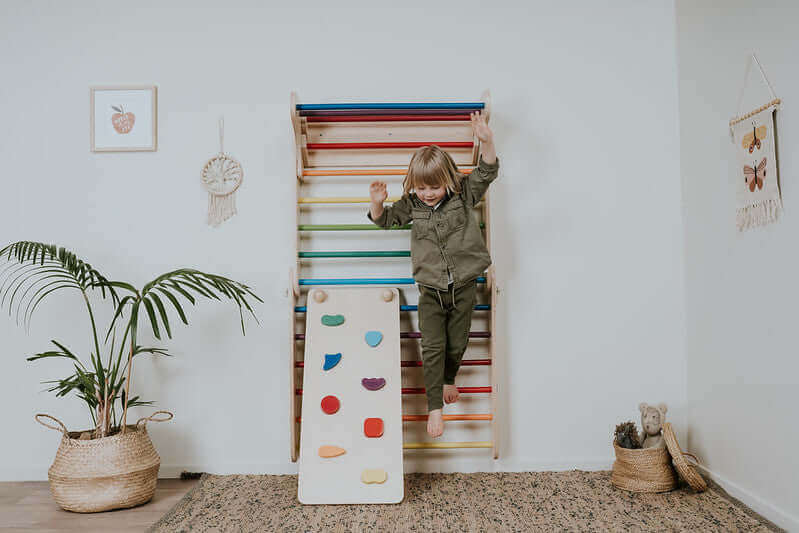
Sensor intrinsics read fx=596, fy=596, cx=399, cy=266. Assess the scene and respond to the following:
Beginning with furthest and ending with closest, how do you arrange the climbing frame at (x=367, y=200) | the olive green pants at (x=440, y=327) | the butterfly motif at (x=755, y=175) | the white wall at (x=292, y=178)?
the white wall at (x=292, y=178) → the climbing frame at (x=367, y=200) → the olive green pants at (x=440, y=327) → the butterfly motif at (x=755, y=175)

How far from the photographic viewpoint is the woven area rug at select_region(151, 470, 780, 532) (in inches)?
77.4

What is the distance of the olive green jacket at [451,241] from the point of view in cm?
230

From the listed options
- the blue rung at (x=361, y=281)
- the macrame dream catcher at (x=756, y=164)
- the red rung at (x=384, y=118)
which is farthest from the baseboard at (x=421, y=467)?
the red rung at (x=384, y=118)

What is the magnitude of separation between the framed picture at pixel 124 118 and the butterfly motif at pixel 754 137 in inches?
91.8

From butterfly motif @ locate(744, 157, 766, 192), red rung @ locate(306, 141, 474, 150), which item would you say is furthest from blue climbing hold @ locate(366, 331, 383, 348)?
butterfly motif @ locate(744, 157, 766, 192)

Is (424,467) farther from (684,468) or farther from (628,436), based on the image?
(684,468)

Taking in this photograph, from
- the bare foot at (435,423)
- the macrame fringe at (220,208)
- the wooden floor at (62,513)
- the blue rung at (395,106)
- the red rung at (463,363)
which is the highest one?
the blue rung at (395,106)

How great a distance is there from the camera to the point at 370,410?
7.50 ft

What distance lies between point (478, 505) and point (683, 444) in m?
1.00

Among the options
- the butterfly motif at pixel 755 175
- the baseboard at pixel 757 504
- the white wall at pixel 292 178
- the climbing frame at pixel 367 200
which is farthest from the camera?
the white wall at pixel 292 178

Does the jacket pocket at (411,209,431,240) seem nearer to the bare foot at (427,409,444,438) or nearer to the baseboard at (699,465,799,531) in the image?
the bare foot at (427,409,444,438)

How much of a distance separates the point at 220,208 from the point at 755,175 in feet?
6.78

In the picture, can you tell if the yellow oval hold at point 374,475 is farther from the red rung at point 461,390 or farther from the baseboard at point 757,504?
the baseboard at point 757,504

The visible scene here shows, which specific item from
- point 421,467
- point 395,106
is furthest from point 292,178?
point 421,467
